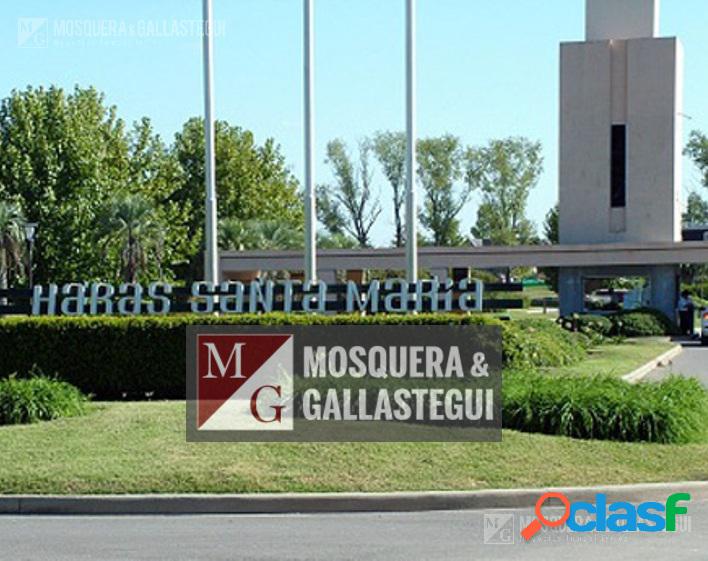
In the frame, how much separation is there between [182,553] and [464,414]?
19.9 feet

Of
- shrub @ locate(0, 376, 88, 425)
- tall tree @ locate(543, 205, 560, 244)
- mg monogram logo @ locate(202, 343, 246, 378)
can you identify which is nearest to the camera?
shrub @ locate(0, 376, 88, 425)

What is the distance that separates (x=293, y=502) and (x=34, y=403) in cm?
543

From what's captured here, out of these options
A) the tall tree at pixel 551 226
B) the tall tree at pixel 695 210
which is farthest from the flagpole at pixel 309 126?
the tall tree at pixel 695 210

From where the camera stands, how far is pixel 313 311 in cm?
2431

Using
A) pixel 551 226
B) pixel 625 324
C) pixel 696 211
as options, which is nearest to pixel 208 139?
pixel 625 324

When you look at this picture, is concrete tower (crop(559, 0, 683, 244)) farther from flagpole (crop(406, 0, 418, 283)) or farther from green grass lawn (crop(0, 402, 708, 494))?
green grass lawn (crop(0, 402, 708, 494))

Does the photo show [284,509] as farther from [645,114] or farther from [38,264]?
[38,264]

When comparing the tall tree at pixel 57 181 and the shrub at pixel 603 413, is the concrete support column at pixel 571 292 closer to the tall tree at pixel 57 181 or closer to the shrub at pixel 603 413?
the tall tree at pixel 57 181

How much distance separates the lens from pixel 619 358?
3180 centimetres

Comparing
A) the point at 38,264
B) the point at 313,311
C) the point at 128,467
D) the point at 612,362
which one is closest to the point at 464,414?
the point at 128,467

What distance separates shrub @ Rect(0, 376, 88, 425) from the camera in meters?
16.6
